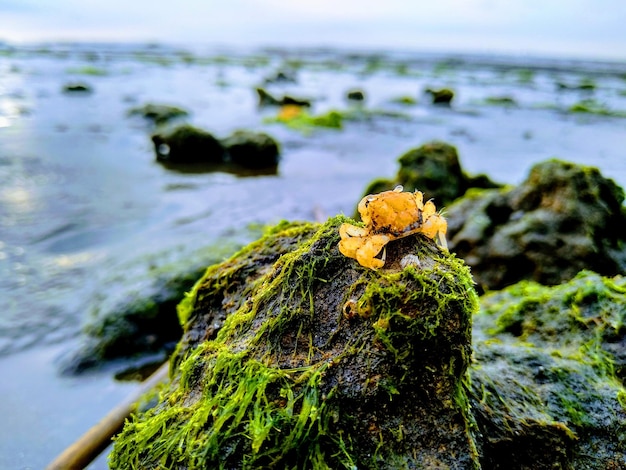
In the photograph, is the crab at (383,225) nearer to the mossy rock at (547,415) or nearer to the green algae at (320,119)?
the mossy rock at (547,415)

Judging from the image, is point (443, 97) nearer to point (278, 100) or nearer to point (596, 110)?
point (596, 110)

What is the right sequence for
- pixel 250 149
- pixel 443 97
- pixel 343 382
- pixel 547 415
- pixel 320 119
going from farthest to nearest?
pixel 443 97 → pixel 320 119 → pixel 250 149 → pixel 547 415 → pixel 343 382

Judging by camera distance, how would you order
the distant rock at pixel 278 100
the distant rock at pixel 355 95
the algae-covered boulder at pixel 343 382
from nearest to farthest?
the algae-covered boulder at pixel 343 382 < the distant rock at pixel 278 100 < the distant rock at pixel 355 95

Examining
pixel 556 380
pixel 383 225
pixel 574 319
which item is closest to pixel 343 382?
pixel 383 225

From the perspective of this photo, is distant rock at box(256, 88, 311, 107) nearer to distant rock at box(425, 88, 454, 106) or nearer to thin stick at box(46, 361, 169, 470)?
distant rock at box(425, 88, 454, 106)

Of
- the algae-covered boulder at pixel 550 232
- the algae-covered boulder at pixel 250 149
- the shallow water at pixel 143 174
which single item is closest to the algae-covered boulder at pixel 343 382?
the shallow water at pixel 143 174

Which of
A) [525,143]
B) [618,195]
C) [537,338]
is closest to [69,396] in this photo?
[537,338]
